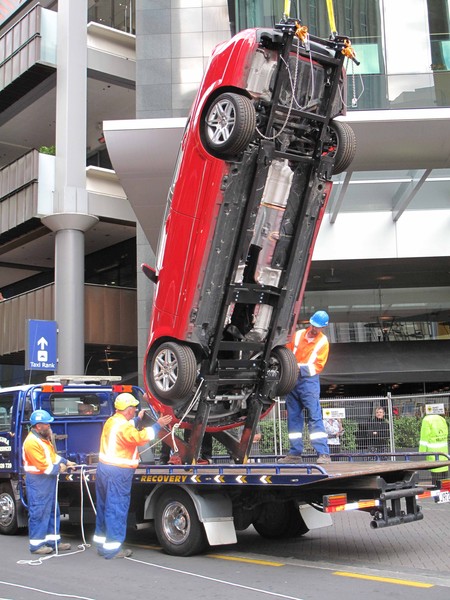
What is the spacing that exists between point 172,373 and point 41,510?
2.15 m

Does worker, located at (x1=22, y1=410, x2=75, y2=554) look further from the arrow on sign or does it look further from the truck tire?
the arrow on sign

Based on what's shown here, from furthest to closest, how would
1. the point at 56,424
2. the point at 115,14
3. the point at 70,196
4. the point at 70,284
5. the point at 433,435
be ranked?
1. the point at 115,14
2. the point at 70,196
3. the point at 70,284
4. the point at 433,435
5. the point at 56,424

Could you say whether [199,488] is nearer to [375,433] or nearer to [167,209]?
[167,209]

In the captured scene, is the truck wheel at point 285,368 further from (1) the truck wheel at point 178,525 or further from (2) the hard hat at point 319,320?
(1) the truck wheel at point 178,525

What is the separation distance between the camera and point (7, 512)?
966 cm

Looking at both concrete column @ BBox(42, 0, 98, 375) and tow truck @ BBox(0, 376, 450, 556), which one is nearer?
tow truck @ BBox(0, 376, 450, 556)

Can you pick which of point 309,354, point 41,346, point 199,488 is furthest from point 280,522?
point 41,346

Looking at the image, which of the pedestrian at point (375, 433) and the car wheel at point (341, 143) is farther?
the pedestrian at point (375, 433)

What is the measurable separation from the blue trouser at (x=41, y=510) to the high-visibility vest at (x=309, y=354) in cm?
304

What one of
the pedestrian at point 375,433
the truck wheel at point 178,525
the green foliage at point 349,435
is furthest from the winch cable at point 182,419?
the pedestrian at point 375,433

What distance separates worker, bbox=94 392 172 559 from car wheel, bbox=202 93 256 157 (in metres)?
2.89

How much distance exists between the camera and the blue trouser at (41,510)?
8211mm

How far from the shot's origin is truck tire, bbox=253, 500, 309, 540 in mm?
8734

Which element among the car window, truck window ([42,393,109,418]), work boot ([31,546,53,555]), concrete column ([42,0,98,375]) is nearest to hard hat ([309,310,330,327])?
the car window
